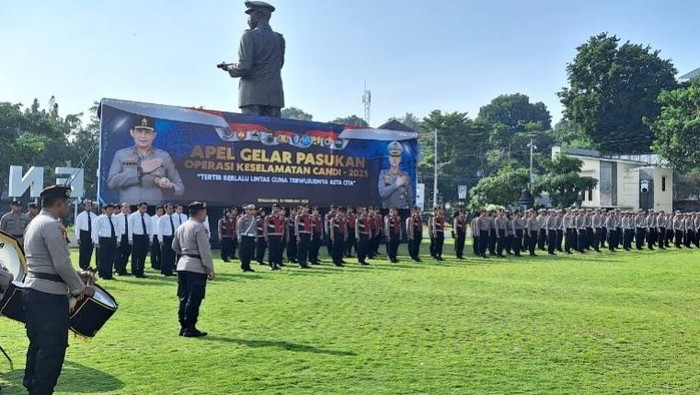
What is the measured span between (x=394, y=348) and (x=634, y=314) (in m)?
4.31

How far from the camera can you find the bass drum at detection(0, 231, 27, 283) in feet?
21.1

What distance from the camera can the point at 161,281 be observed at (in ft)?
46.0

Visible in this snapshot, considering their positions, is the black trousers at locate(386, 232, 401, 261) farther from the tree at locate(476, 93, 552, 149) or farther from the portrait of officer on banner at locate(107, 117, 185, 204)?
the tree at locate(476, 93, 552, 149)

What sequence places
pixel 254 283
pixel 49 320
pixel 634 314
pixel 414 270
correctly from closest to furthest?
pixel 49 320 < pixel 634 314 < pixel 254 283 < pixel 414 270

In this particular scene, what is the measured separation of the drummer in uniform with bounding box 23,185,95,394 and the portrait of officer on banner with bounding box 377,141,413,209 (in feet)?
70.2

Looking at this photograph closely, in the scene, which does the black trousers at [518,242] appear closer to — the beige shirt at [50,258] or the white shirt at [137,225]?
the white shirt at [137,225]

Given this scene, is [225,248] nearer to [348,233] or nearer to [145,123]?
[348,233]

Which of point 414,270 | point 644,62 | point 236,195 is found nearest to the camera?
point 414,270

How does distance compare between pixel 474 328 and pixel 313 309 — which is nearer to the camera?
pixel 474 328

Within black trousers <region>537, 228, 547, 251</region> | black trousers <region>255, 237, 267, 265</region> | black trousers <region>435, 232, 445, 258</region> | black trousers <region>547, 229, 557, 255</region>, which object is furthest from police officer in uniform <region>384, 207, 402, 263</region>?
black trousers <region>537, 228, 547, 251</region>

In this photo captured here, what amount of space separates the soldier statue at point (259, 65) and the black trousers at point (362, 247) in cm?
777

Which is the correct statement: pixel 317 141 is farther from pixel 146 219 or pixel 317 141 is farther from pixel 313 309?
pixel 313 309

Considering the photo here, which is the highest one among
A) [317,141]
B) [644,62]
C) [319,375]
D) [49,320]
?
[644,62]

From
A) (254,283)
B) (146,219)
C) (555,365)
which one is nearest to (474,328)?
(555,365)
